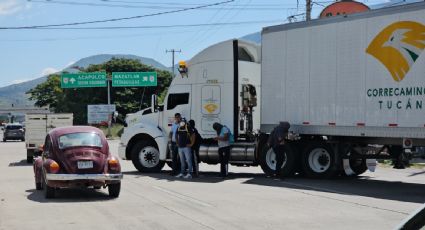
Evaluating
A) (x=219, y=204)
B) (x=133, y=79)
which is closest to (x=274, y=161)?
(x=219, y=204)

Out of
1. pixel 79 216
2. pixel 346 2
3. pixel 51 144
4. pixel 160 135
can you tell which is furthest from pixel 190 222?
pixel 346 2

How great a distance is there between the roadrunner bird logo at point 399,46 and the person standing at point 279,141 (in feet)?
10.4

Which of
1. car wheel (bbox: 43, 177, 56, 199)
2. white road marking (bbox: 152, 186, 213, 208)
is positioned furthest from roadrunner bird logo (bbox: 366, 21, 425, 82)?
car wheel (bbox: 43, 177, 56, 199)

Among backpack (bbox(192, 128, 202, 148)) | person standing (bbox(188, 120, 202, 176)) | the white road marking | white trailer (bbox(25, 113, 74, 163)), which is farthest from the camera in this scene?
white trailer (bbox(25, 113, 74, 163))

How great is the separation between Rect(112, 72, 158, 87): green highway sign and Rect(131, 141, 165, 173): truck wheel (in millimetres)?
34634

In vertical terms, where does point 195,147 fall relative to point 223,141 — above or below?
below

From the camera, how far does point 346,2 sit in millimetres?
24438

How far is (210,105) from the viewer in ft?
61.4

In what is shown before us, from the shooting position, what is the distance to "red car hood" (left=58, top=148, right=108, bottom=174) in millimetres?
12086

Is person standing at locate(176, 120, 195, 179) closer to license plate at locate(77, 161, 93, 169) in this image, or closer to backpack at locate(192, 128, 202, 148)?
backpack at locate(192, 128, 202, 148)

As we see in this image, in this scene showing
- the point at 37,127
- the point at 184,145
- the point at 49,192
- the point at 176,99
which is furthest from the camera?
the point at 37,127

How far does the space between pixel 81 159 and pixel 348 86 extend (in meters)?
7.03

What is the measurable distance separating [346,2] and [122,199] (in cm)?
1544

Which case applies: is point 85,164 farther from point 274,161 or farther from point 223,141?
point 274,161
